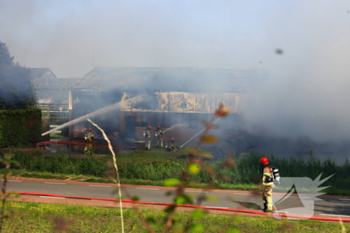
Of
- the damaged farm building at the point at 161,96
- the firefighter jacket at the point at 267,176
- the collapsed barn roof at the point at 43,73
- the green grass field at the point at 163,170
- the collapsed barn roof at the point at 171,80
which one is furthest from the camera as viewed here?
the collapsed barn roof at the point at 43,73

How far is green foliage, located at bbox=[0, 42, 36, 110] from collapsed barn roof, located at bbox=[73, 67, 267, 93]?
4.12 metres

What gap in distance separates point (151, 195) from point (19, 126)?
18432mm

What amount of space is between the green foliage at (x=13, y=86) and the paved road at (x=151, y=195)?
1379 cm

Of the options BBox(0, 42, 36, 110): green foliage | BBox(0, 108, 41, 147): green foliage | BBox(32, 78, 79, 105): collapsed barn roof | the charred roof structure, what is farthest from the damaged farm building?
BBox(32, 78, 79, 105): collapsed barn roof

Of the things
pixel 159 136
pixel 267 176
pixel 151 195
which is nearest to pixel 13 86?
pixel 159 136

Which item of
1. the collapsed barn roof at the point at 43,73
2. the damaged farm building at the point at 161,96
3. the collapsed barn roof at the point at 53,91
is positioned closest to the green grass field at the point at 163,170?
the damaged farm building at the point at 161,96

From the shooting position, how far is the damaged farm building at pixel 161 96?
26.7 metres

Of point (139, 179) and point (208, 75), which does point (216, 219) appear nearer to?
point (139, 179)

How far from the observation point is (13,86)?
1001 inches

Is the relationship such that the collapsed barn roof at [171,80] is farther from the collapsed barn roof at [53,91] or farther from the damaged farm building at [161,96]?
the collapsed barn roof at [53,91]

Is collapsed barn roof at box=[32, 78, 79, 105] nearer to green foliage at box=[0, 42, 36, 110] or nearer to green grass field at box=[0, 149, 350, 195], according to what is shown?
green foliage at box=[0, 42, 36, 110]

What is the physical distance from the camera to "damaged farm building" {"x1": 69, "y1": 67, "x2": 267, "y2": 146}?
87.5 ft

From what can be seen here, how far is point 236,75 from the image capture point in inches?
1111

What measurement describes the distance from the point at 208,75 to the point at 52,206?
21.4 m
